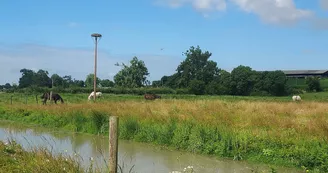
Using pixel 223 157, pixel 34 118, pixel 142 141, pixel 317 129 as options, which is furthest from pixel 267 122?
pixel 34 118

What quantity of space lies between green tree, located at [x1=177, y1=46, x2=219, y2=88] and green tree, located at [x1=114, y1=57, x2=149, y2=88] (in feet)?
38.0

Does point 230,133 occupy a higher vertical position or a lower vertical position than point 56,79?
lower

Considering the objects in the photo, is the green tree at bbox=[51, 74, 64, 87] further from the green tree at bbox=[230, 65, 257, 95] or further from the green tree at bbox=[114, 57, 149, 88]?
the green tree at bbox=[230, 65, 257, 95]

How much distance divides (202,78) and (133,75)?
19.2 metres

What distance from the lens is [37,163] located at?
19.7 feet

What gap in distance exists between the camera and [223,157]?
1045 cm

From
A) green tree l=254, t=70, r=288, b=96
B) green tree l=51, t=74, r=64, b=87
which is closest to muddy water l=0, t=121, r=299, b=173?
green tree l=254, t=70, r=288, b=96

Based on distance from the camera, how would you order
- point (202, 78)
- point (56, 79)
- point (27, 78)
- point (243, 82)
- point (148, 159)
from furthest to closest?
1. point (56, 79)
2. point (27, 78)
3. point (202, 78)
4. point (243, 82)
5. point (148, 159)

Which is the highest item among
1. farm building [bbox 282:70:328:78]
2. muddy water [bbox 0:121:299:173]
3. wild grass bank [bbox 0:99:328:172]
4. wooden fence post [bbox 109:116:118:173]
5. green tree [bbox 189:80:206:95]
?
farm building [bbox 282:70:328:78]

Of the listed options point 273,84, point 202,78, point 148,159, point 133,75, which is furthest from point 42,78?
point 148,159

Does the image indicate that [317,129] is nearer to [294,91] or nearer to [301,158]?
[301,158]

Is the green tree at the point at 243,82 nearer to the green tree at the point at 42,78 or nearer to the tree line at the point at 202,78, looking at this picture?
the tree line at the point at 202,78

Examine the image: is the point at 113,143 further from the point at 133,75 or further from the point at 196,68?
the point at 196,68

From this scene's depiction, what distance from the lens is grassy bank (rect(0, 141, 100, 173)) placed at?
19.0 feet
